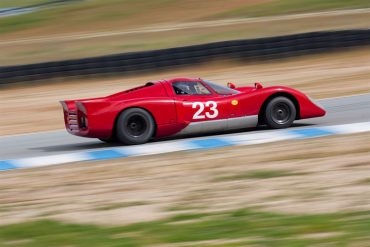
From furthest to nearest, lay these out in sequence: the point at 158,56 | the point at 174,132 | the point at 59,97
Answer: the point at 158,56
the point at 59,97
the point at 174,132

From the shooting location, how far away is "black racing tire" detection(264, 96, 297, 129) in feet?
42.1

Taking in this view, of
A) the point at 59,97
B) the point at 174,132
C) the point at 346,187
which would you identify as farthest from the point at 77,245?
the point at 59,97

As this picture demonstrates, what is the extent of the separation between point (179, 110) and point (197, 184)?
3.58 m

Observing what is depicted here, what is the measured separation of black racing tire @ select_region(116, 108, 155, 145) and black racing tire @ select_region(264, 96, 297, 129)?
1.77 m

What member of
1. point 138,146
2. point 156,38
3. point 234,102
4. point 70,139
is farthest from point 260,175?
point 156,38

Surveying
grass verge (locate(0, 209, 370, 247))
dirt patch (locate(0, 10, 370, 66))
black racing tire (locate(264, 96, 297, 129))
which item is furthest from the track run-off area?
dirt patch (locate(0, 10, 370, 66))

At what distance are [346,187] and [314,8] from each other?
935 inches

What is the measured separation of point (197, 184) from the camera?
902cm

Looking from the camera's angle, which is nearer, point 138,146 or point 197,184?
point 197,184

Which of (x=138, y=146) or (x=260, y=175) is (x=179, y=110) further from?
(x=260, y=175)

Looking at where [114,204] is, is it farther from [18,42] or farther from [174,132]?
[18,42]

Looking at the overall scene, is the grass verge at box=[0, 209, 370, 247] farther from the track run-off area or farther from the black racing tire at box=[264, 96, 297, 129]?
the black racing tire at box=[264, 96, 297, 129]

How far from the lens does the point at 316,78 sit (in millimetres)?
20109

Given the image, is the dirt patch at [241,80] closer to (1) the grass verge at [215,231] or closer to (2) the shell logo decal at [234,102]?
(2) the shell logo decal at [234,102]
